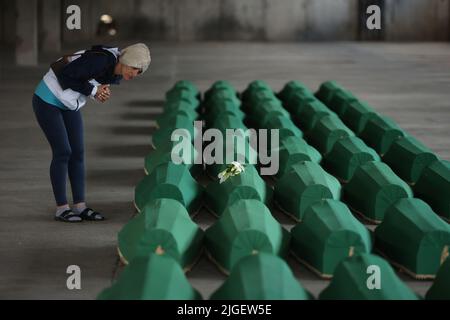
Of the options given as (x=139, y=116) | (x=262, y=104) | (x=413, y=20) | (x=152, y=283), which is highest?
(x=413, y=20)

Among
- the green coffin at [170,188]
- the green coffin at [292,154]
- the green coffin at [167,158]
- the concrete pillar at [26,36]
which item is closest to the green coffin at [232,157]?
the green coffin at [167,158]

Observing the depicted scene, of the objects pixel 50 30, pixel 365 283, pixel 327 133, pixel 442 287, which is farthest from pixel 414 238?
pixel 50 30

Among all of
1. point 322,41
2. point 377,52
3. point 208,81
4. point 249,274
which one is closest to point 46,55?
point 208,81

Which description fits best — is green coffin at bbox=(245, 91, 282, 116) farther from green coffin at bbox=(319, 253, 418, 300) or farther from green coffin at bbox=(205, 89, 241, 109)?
green coffin at bbox=(319, 253, 418, 300)

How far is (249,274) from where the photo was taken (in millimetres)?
5152

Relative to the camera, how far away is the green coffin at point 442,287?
5.59 m

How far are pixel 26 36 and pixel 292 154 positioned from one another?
13.9 m

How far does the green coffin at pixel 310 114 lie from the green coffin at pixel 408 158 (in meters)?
1.81

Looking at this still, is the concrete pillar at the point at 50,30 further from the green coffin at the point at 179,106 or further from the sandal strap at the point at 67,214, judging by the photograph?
the sandal strap at the point at 67,214

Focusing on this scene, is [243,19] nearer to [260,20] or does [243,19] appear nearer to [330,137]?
[260,20]

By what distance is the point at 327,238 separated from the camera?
646 centimetres

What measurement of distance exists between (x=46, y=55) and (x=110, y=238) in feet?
60.1

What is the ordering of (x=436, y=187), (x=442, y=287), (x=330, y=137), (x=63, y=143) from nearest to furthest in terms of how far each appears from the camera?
(x=442, y=287) → (x=63, y=143) → (x=436, y=187) → (x=330, y=137)
